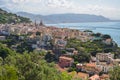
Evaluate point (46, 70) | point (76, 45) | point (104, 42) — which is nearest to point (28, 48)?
point (76, 45)

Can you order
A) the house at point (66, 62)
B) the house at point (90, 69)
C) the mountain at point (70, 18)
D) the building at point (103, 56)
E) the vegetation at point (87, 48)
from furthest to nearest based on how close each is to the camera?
1. the mountain at point (70, 18)
2. the building at point (103, 56)
3. the vegetation at point (87, 48)
4. the house at point (66, 62)
5. the house at point (90, 69)

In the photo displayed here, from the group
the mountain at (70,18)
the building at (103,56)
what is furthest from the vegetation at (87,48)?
the mountain at (70,18)

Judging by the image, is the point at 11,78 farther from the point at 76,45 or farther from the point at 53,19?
the point at 53,19

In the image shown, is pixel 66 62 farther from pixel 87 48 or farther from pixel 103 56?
pixel 87 48

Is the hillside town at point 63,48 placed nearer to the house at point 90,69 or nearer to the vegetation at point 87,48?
the house at point 90,69

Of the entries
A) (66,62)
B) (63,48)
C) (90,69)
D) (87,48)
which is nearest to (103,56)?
(87,48)

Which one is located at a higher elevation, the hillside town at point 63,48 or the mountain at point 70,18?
the hillside town at point 63,48

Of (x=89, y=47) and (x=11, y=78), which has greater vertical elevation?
(x=11, y=78)

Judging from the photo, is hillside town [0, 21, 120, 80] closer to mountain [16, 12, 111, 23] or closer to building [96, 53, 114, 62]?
building [96, 53, 114, 62]

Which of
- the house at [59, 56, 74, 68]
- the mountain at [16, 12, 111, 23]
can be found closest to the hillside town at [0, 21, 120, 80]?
the house at [59, 56, 74, 68]
